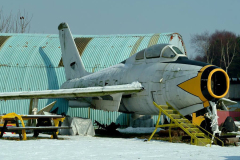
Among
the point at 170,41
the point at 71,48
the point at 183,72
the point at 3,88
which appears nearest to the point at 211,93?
the point at 183,72

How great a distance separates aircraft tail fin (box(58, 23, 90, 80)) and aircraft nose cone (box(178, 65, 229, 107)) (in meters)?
9.48

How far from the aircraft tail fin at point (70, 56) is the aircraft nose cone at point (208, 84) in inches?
373

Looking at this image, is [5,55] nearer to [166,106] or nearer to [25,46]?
[25,46]

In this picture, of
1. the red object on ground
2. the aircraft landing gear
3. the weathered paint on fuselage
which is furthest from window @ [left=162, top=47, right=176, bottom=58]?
the red object on ground

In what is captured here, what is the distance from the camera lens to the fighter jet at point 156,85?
1283cm

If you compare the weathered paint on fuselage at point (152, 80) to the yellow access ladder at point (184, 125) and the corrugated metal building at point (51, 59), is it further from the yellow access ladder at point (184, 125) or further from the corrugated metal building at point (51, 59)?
the corrugated metal building at point (51, 59)

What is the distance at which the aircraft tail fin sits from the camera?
21.5 metres

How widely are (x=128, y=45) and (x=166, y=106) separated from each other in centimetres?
1373

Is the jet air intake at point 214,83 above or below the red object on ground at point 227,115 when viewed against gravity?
above

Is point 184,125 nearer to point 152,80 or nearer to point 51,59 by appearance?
point 152,80

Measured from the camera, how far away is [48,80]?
25.2m

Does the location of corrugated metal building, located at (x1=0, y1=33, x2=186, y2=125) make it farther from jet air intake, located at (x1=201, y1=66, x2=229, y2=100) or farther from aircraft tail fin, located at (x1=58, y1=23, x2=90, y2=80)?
jet air intake, located at (x1=201, y1=66, x2=229, y2=100)

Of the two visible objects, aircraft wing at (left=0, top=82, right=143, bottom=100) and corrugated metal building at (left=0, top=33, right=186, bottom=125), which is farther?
corrugated metal building at (left=0, top=33, right=186, bottom=125)

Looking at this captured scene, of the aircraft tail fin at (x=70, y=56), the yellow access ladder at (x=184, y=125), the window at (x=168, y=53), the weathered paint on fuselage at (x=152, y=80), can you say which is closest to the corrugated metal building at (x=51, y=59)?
the aircraft tail fin at (x=70, y=56)
